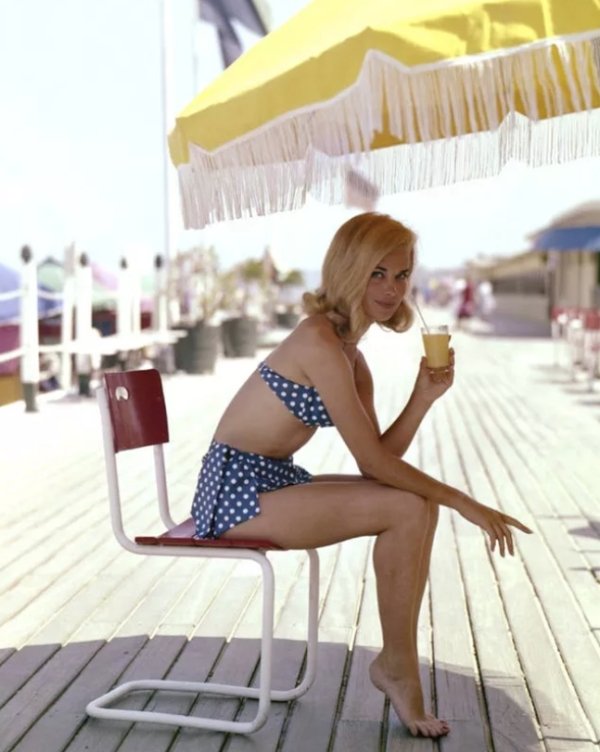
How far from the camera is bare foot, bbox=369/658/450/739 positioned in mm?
2629

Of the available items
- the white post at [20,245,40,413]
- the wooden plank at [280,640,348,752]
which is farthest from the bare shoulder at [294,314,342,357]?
the white post at [20,245,40,413]

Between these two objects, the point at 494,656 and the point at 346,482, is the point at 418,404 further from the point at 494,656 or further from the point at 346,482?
the point at 494,656

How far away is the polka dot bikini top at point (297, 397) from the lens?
2.67 meters

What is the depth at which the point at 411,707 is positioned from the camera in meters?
2.64

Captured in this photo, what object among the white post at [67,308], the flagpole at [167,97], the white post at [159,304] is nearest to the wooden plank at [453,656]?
the white post at [67,308]

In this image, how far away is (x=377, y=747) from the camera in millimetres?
2576

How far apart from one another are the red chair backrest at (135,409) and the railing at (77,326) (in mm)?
6242

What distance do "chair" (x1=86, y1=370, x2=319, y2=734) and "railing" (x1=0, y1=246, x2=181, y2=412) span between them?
6.27 meters

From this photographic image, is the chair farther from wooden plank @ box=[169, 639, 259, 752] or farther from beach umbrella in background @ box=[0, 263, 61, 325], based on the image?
beach umbrella in background @ box=[0, 263, 61, 325]

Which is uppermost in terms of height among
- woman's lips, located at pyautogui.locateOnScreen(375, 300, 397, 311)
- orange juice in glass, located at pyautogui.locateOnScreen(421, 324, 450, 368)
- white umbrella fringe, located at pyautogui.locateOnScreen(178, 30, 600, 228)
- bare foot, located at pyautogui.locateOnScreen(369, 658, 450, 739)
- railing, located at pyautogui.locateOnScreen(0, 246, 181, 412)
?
white umbrella fringe, located at pyautogui.locateOnScreen(178, 30, 600, 228)

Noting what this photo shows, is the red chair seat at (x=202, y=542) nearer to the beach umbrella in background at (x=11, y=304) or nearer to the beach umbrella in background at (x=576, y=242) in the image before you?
the beach umbrella in background at (x=11, y=304)

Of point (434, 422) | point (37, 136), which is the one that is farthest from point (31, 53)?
point (434, 422)

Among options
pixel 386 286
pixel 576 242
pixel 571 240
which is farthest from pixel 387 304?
pixel 571 240

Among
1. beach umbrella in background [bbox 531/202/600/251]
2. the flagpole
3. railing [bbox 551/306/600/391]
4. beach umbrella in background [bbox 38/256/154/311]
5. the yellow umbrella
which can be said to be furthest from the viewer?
beach umbrella in background [bbox 38/256/154/311]
